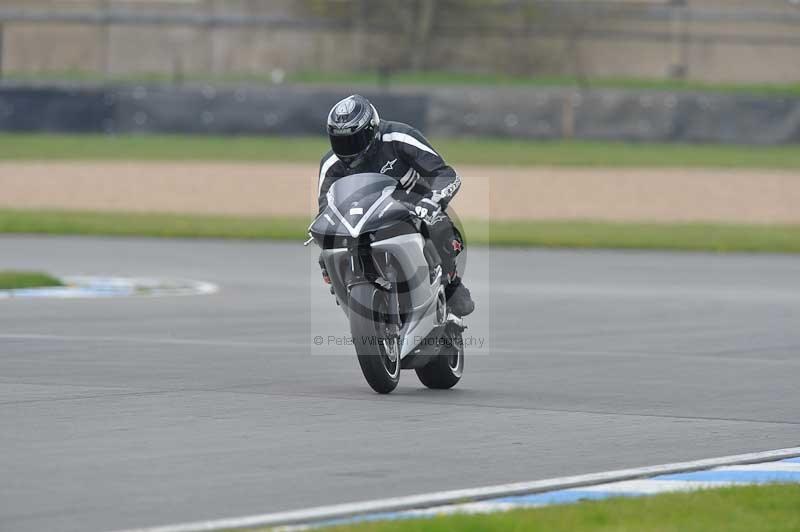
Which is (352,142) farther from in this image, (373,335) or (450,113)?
(450,113)

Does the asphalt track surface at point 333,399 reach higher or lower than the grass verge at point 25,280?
higher

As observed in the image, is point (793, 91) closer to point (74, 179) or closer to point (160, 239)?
point (74, 179)

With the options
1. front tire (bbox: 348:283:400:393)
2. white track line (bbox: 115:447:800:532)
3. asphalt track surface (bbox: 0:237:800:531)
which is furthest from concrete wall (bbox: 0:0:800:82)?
white track line (bbox: 115:447:800:532)

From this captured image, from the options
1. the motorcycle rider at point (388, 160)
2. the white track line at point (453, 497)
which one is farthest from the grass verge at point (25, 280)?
the white track line at point (453, 497)

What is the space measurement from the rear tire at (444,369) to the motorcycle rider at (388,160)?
0.62m

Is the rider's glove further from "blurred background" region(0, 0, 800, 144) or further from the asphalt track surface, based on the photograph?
"blurred background" region(0, 0, 800, 144)

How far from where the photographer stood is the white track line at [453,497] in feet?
21.5

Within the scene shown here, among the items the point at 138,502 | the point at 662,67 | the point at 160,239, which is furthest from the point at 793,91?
the point at 138,502

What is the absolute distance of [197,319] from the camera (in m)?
16.1

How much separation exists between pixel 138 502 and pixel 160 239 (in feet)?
65.6

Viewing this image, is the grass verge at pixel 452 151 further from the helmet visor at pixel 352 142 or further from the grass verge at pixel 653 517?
the grass verge at pixel 653 517

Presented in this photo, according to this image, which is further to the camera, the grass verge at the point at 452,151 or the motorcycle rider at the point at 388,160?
the grass verge at the point at 452,151

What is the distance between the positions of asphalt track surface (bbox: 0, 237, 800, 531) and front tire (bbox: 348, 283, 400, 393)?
155 mm

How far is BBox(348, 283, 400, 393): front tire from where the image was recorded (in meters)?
10.3
